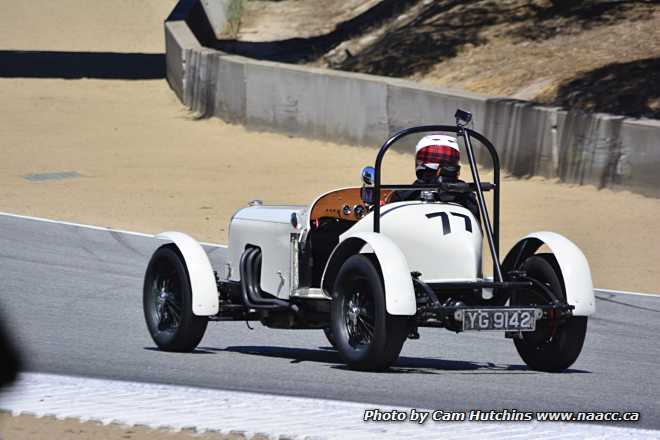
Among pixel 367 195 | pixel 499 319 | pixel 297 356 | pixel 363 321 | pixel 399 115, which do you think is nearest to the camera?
pixel 499 319

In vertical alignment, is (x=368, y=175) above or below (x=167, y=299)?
above

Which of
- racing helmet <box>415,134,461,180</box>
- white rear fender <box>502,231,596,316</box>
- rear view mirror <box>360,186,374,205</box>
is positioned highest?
racing helmet <box>415,134,461,180</box>

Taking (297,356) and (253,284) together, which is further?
(297,356)

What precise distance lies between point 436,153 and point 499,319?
1.40 m

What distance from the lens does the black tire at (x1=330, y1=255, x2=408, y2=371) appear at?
7953mm

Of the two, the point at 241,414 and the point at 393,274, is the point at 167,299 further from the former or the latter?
the point at 241,414

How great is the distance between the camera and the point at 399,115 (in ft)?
70.0

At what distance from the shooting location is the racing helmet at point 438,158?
8.97 meters

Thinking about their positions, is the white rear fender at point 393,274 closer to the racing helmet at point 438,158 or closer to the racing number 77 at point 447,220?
the racing number 77 at point 447,220

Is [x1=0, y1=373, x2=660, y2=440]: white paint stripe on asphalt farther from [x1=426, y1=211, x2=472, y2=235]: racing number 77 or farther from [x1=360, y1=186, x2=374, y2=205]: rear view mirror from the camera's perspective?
[x1=360, y1=186, x2=374, y2=205]: rear view mirror

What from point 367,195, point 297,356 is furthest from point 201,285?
point 367,195

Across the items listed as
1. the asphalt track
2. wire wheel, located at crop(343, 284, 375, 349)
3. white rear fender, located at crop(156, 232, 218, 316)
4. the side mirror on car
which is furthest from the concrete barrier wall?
wire wheel, located at crop(343, 284, 375, 349)

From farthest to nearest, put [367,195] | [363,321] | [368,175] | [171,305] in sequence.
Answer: [171,305] → [368,175] → [367,195] → [363,321]

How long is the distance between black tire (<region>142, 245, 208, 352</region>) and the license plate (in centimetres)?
198
